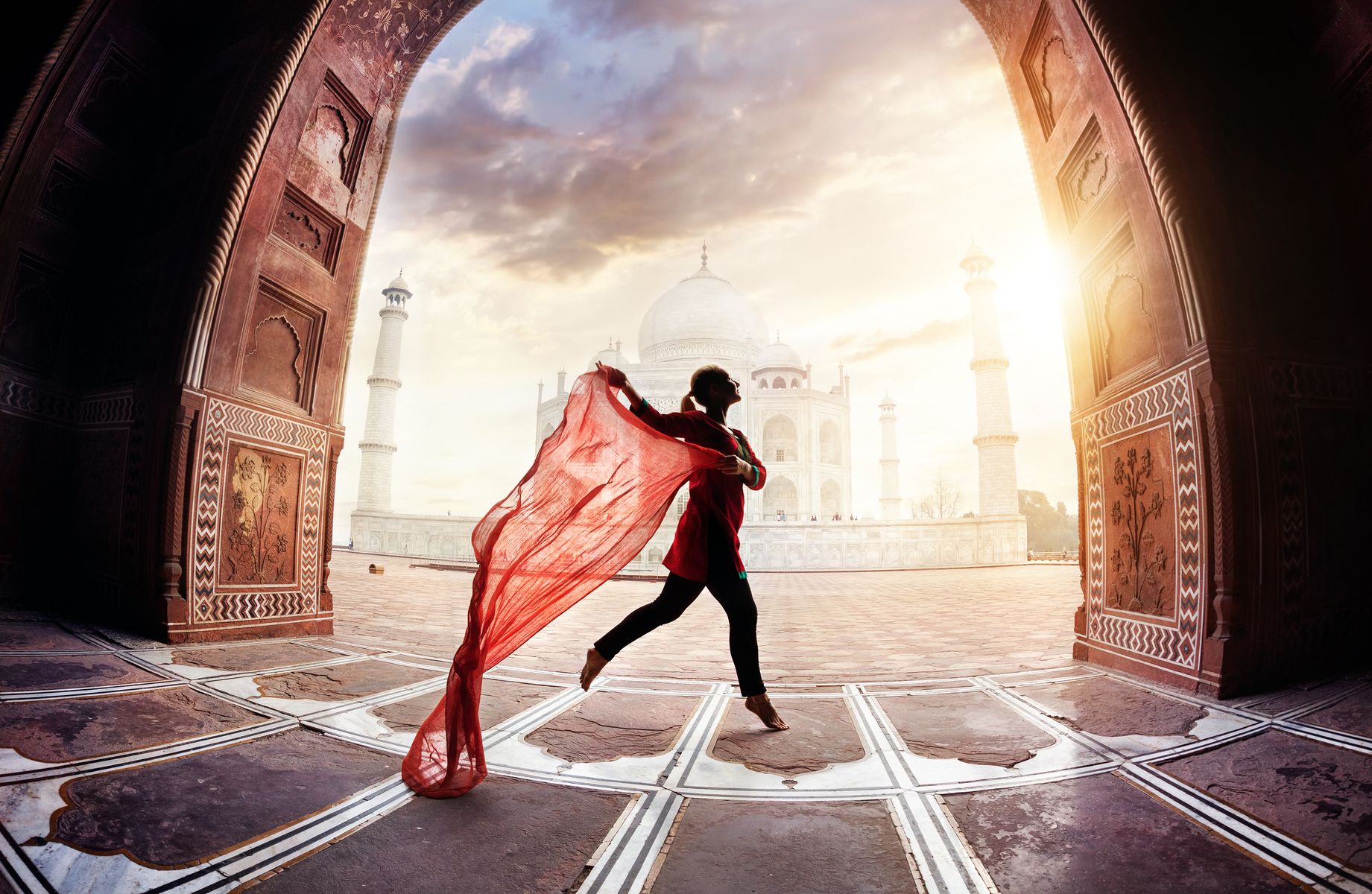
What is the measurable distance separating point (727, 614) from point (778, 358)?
3045 cm

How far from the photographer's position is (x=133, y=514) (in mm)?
3561

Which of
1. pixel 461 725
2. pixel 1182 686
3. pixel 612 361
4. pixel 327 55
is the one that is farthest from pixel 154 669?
pixel 612 361

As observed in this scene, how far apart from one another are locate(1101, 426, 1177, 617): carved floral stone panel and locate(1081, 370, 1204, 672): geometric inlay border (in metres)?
0.05

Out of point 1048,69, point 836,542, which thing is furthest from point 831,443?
point 1048,69

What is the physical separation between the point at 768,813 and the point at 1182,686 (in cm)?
223

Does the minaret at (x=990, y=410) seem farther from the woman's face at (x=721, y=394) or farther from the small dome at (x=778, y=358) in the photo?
the woman's face at (x=721, y=394)

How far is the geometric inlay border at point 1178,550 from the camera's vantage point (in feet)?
8.73

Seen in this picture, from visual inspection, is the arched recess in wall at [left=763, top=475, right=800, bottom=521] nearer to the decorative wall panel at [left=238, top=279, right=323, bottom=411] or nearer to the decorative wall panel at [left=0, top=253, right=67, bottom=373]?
the decorative wall panel at [left=238, top=279, right=323, bottom=411]

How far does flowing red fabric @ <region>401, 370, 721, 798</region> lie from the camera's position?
62.9 inches

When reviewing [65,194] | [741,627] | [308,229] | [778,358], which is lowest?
[741,627]

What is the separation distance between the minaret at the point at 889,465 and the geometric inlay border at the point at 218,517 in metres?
31.3

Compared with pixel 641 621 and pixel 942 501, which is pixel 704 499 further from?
pixel 942 501

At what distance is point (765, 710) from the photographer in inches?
81.0

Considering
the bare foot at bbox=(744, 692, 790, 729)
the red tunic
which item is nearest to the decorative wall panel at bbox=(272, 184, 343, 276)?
Answer: the red tunic
